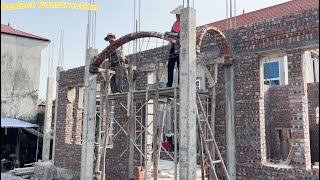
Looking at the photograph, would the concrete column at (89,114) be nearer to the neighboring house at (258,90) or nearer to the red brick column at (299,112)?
the neighboring house at (258,90)

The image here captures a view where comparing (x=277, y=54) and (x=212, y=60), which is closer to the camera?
(x=277, y=54)

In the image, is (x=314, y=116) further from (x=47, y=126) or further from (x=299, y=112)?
(x=47, y=126)

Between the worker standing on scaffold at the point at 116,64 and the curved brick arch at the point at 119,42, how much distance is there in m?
0.62

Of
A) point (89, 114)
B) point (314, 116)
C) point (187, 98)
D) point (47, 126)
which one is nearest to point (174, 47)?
point (187, 98)

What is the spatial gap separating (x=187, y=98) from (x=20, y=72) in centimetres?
1355

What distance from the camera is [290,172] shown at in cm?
611

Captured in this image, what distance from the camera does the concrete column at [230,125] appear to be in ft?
22.7

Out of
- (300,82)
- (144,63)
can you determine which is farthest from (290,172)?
(144,63)

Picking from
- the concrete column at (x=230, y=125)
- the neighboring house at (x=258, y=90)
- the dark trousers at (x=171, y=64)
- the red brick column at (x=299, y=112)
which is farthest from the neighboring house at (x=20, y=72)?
the red brick column at (x=299, y=112)

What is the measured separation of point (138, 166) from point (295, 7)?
1365cm

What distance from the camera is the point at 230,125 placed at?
7.08 meters

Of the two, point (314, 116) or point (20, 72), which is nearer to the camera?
point (314, 116)

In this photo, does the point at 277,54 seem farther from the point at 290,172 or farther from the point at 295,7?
the point at 295,7

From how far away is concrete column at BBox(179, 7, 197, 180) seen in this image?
599 centimetres
